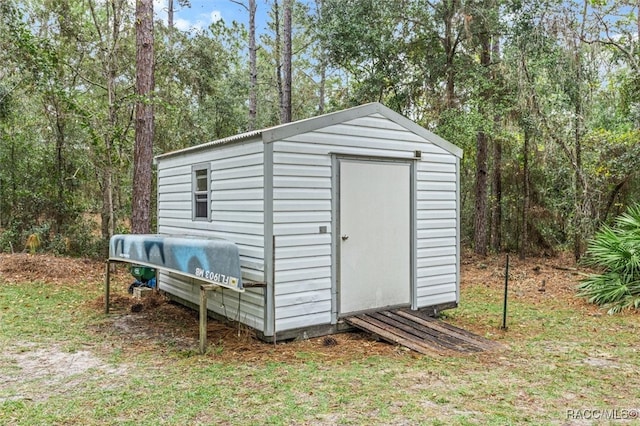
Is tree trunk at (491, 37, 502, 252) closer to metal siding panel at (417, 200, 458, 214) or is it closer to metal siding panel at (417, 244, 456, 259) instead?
metal siding panel at (417, 200, 458, 214)

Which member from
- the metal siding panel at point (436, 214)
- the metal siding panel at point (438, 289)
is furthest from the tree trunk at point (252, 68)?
the metal siding panel at point (438, 289)

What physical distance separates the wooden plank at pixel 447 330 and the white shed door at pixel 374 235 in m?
0.25

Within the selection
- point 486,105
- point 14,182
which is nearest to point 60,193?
point 14,182

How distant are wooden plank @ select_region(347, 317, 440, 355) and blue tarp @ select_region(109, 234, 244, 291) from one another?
59.2 inches

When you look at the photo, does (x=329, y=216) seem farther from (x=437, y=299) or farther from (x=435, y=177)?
(x=437, y=299)

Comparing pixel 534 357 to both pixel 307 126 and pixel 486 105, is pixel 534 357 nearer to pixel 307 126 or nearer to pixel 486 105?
pixel 307 126

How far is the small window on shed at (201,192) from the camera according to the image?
20.4 feet

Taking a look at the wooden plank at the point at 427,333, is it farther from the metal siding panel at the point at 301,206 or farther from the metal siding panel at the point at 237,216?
the metal siding panel at the point at 237,216

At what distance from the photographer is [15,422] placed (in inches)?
124

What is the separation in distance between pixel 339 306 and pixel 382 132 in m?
2.16

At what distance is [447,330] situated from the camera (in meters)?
5.38

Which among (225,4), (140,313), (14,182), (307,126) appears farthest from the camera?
(225,4)
